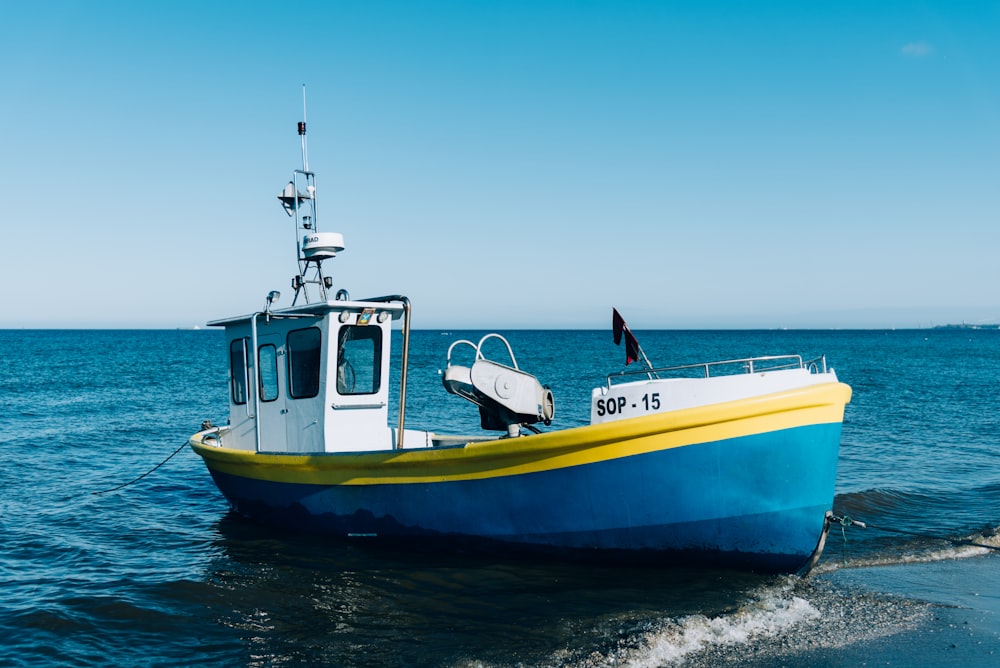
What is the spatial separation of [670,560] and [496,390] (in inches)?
97.4

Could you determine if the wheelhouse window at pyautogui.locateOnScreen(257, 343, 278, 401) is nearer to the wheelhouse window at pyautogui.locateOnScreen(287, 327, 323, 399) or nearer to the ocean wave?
the wheelhouse window at pyautogui.locateOnScreen(287, 327, 323, 399)

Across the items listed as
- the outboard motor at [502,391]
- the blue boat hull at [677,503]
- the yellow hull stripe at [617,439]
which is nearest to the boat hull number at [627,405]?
the yellow hull stripe at [617,439]

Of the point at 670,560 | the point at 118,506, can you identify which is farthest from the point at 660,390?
the point at 118,506

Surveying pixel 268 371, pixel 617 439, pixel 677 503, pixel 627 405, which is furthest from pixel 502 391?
pixel 268 371

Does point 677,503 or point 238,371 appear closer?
point 677,503

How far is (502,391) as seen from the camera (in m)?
7.81

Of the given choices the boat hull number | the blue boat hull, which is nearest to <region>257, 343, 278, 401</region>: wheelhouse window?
the blue boat hull

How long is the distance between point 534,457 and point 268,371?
4.30 m

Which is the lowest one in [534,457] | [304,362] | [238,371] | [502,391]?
[534,457]

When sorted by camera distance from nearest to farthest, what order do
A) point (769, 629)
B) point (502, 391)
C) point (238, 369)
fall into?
1. point (769, 629)
2. point (502, 391)
3. point (238, 369)

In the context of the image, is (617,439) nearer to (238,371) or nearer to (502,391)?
(502,391)

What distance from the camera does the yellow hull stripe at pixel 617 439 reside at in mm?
6664

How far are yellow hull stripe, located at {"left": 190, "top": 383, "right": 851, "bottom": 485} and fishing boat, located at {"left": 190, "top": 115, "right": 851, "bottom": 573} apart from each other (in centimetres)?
1

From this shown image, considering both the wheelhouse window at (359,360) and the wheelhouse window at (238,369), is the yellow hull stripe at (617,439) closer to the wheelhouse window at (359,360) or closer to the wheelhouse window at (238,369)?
the wheelhouse window at (359,360)
